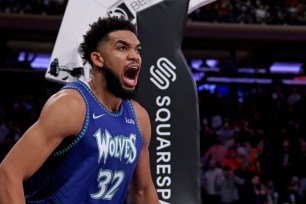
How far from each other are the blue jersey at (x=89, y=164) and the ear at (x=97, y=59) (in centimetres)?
11

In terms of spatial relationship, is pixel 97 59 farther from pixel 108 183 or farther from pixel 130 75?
pixel 108 183

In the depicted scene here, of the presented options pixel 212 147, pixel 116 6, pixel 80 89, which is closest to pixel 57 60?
pixel 116 6

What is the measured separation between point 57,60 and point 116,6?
18.2 inches

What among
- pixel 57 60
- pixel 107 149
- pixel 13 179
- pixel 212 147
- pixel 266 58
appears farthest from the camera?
pixel 266 58

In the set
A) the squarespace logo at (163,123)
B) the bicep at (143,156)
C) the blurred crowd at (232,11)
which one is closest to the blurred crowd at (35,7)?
the blurred crowd at (232,11)

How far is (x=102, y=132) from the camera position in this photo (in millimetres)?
2811

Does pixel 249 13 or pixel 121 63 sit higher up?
pixel 249 13

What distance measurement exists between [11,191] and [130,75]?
72cm

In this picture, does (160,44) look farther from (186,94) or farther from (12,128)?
(12,128)

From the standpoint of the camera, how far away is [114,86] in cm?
288

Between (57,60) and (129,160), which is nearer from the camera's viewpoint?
(129,160)

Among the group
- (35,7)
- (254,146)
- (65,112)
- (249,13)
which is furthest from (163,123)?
(249,13)

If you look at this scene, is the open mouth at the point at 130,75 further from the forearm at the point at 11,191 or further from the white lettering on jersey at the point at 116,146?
the forearm at the point at 11,191

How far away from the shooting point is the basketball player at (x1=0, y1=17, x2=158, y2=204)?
2.62 m
